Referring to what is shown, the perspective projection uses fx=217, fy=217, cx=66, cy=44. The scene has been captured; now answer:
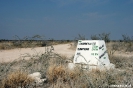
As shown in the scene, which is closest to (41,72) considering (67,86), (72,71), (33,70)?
(33,70)

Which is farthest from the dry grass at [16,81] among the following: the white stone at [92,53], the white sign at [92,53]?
the white sign at [92,53]

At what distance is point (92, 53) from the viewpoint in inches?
303

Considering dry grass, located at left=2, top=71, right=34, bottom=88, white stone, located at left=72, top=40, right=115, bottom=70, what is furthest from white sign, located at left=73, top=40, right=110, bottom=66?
dry grass, located at left=2, top=71, right=34, bottom=88

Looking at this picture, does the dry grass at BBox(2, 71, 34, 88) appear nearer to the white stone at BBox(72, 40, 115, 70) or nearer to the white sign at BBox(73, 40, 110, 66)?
the white stone at BBox(72, 40, 115, 70)

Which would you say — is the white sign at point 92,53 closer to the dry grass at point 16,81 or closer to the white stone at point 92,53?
the white stone at point 92,53

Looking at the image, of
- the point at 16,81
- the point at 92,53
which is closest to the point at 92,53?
the point at 92,53

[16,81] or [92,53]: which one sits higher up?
[92,53]

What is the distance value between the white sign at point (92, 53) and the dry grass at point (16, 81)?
2.49 m

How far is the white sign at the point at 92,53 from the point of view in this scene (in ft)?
24.9

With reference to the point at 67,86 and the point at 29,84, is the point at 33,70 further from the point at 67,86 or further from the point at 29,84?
the point at 67,86

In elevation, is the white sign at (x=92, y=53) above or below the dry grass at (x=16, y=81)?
above

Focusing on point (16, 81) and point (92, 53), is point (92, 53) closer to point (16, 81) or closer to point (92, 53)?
point (92, 53)

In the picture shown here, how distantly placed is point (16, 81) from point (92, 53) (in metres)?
3.14

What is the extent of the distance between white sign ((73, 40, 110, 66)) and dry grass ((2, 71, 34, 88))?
2.49 m
